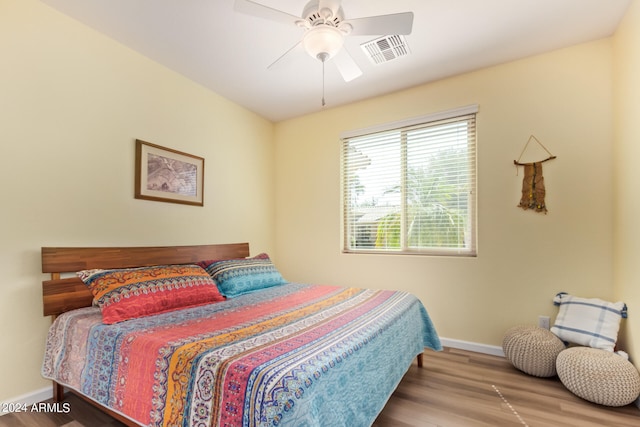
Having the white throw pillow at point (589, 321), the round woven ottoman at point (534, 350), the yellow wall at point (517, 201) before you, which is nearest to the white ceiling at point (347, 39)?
the yellow wall at point (517, 201)

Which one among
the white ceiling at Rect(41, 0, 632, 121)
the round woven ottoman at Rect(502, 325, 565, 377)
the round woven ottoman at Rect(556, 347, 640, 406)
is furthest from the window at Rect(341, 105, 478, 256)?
the round woven ottoman at Rect(556, 347, 640, 406)

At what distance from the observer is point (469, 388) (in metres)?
2.13

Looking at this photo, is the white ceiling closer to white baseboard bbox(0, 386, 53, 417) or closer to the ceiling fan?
the ceiling fan

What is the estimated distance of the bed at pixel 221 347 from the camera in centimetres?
109

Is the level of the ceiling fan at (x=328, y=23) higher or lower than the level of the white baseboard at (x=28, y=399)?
higher

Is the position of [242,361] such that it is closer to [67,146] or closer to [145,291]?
[145,291]

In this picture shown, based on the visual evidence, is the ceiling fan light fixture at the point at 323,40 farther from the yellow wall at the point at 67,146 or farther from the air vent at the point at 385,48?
the yellow wall at the point at 67,146

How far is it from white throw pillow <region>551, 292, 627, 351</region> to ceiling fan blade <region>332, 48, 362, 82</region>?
246cm

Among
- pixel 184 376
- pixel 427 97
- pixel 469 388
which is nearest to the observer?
pixel 184 376

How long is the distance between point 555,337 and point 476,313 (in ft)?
1.98

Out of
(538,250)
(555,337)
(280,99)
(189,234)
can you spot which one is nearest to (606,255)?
(538,250)

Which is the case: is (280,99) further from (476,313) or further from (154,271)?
(476,313)

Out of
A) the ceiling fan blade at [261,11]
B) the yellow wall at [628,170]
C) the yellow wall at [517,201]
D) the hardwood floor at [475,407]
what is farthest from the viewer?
the yellow wall at [517,201]

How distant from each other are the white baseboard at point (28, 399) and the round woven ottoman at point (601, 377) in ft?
11.4
